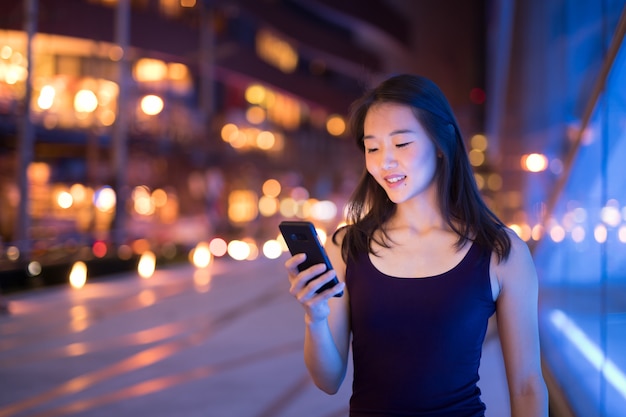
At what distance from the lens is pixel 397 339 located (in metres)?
2.37

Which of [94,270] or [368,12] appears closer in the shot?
[94,270]

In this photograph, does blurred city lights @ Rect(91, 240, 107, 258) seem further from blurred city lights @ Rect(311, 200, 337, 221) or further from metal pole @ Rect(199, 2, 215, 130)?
blurred city lights @ Rect(311, 200, 337, 221)

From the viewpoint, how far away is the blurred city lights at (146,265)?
18.0 metres

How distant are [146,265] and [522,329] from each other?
55.7ft

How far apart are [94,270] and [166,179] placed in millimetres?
17097

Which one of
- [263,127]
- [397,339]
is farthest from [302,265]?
[263,127]

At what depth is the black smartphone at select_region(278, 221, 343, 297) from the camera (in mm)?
2305

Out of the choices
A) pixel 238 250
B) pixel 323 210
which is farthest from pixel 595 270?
pixel 323 210

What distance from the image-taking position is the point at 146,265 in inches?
737

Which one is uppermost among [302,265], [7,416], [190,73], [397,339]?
[190,73]

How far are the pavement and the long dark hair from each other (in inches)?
139

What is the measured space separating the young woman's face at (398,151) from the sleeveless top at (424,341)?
27 cm

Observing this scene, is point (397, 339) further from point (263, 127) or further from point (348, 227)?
point (263, 127)

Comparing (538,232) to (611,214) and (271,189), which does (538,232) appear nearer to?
(611,214)
